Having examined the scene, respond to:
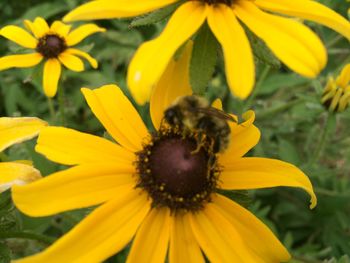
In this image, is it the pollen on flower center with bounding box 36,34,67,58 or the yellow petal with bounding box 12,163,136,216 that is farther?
the pollen on flower center with bounding box 36,34,67,58

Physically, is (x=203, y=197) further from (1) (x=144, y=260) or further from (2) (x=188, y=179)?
(1) (x=144, y=260)

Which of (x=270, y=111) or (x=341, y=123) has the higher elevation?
(x=270, y=111)

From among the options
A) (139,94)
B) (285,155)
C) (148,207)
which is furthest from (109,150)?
(285,155)

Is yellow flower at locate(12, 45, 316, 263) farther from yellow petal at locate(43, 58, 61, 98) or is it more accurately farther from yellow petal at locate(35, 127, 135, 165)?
yellow petal at locate(43, 58, 61, 98)

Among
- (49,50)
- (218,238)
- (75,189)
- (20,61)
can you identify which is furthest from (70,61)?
(218,238)

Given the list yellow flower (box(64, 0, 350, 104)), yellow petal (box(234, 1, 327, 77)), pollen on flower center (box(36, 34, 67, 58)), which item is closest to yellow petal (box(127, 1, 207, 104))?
yellow flower (box(64, 0, 350, 104))

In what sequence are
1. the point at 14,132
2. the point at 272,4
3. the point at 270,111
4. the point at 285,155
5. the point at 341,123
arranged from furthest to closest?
the point at 341,123 < the point at 270,111 < the point at 285,155 < the point at 14,132 < the point at 272,4

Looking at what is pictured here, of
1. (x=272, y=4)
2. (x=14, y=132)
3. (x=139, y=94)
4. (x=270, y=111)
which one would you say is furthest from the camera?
(x=270, y=111)

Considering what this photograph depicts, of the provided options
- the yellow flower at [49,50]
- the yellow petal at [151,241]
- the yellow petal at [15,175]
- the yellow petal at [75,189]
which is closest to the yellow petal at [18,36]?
the yellow flower at [49,50]
